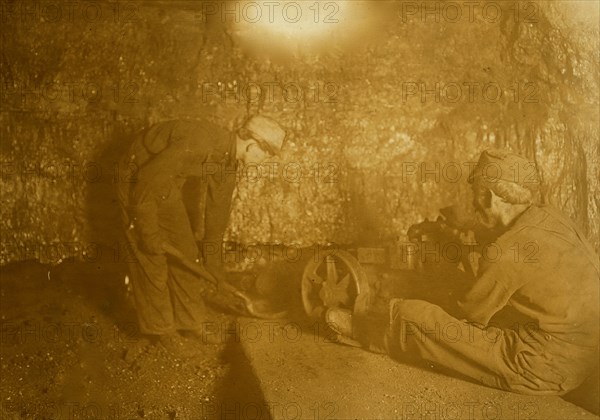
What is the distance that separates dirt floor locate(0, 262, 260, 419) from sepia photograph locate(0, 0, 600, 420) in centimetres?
2

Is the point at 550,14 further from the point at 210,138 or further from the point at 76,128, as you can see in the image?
the point at 76,128

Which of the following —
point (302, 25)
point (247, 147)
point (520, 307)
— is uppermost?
point (302, 25)

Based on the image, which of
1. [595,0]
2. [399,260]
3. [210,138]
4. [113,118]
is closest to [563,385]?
[399,260]

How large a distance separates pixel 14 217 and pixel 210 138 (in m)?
2.37

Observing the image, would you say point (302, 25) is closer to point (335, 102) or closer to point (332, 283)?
point (335, 102)

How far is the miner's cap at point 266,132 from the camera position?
4484 millimetres

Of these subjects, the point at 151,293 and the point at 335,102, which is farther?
the point at 335,102

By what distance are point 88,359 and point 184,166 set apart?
169cm

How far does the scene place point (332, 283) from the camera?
14.5 ft

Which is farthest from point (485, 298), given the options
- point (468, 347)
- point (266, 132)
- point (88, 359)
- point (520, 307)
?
point (88, 359)

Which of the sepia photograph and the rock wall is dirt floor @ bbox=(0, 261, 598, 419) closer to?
the sepia photograph

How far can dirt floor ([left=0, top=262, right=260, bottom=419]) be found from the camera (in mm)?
3715

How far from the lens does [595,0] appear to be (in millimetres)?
4758

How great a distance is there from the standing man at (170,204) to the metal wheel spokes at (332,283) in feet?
2.93
